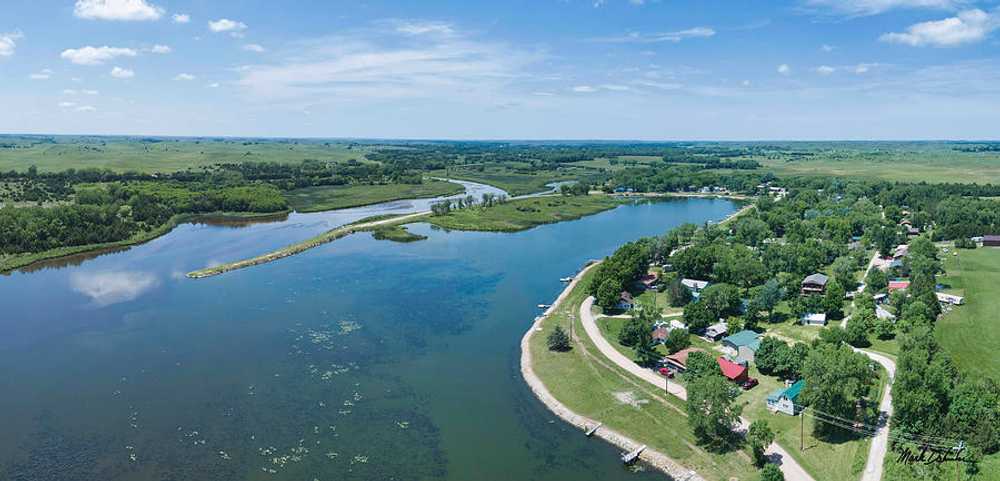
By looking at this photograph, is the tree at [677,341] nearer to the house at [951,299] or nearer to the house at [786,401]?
the house at [786,401]

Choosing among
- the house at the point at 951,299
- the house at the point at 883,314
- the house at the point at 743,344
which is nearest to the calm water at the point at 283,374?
the house at the point at 743,344

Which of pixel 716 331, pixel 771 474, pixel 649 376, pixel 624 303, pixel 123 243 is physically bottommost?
pixel 649 376

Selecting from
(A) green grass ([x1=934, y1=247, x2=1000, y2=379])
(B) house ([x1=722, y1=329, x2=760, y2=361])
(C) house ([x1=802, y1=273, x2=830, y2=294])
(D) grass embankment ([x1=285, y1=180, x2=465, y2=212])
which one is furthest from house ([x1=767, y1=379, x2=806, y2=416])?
(D) grass embankment ([x1=285, y1=180, x2=465, y2=212])

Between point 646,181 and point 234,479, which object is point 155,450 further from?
point 646,181

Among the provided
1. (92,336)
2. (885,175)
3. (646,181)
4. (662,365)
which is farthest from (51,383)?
(885,175)

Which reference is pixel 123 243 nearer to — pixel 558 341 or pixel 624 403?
pixel 558 341

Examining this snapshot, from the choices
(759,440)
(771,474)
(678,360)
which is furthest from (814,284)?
(771,474)

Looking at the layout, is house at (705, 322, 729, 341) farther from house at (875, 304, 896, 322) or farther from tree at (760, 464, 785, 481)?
tree at (760, 464, 785, 481)
